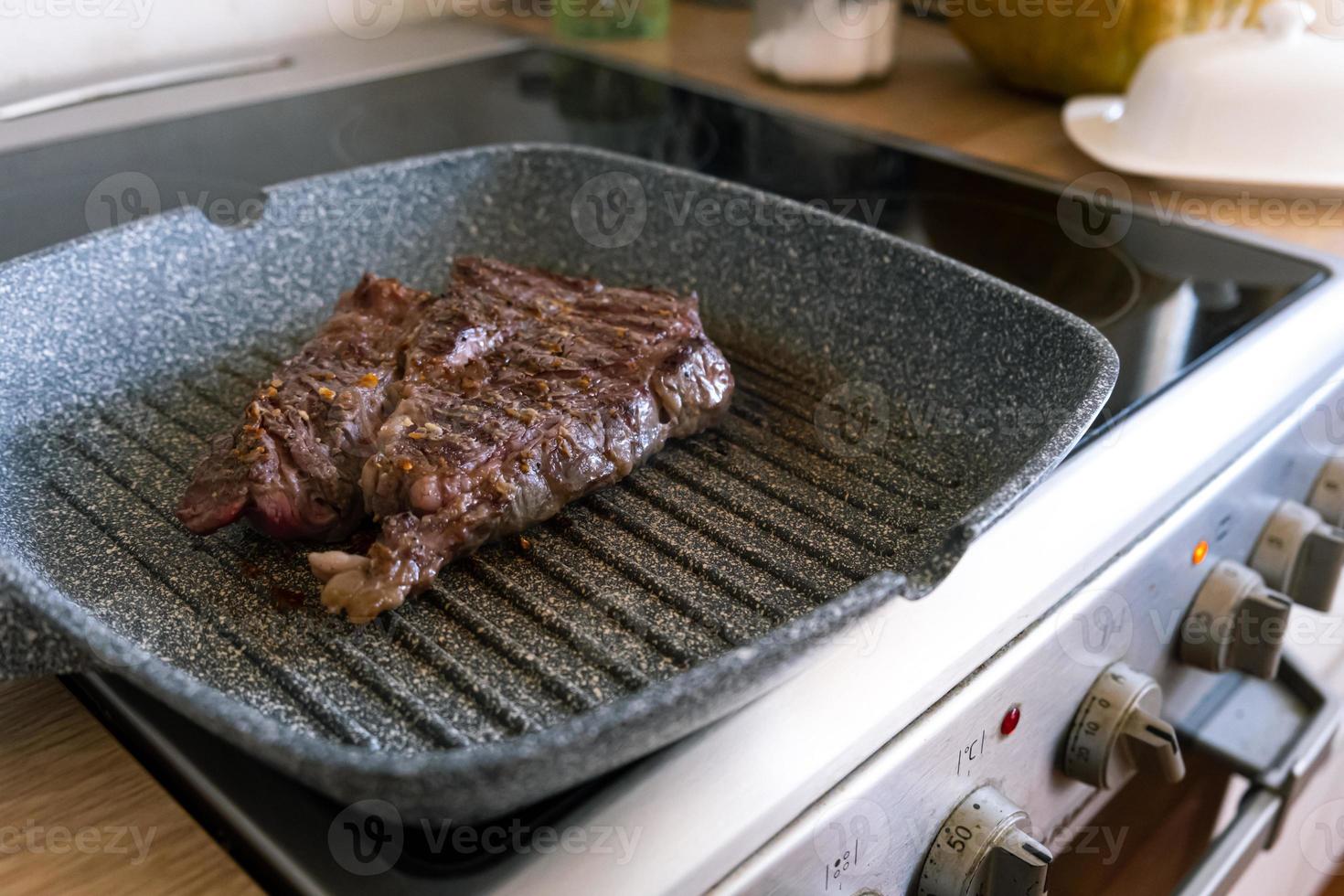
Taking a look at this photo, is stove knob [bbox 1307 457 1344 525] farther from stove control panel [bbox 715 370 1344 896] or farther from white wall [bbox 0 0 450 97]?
white wall [bbox 0 0 450 97]

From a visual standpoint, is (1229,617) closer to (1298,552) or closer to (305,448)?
(1298,552)

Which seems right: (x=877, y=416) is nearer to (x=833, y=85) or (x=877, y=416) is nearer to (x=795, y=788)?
(x=795, y=788)

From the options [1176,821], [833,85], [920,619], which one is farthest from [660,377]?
[833,85]

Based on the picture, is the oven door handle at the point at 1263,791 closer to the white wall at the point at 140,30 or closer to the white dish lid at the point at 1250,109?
the white dish lid at the point at 1250,109

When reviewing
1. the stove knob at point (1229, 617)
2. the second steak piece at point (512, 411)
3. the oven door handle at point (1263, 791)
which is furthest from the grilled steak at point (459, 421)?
the oven door handle at point (1263, 791)

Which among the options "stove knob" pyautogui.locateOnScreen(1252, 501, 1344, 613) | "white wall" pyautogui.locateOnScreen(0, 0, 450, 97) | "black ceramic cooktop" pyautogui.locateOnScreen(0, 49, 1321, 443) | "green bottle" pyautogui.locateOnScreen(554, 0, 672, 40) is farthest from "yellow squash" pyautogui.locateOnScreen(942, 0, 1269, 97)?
"white wall" pyautogui.locateOnScreen(0, 0, 450, 97)

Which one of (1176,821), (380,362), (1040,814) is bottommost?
(1176,821)
